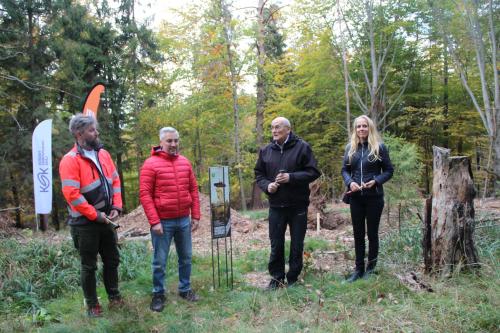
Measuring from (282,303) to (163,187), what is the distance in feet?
5.44

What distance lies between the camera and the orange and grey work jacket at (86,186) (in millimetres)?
3307

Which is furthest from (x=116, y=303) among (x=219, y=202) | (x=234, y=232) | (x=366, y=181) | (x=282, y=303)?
(x=234, y=232)

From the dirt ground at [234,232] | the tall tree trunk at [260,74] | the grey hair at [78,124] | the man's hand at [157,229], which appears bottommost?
the dirt ground at [234,232]

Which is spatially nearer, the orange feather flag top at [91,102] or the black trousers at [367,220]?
the black trousers at [367,220]

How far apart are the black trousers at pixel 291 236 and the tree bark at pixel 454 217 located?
1441mm

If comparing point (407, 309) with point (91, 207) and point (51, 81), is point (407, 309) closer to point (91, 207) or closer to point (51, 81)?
point (91, 207)

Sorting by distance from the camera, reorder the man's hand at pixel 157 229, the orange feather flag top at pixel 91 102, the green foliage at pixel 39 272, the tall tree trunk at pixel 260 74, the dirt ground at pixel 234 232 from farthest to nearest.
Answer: the tall tree trunk at pixel 260 74, the dirt ground at pixel 234 232, the orange feather flag top at pixel 91 102, the green foliage at pixel 39 272, the man's hand at pixel 157 229

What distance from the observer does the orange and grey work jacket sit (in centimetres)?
331

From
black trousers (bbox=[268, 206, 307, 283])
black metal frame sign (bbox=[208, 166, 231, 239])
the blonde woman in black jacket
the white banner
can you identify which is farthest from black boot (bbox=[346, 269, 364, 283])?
the white banner

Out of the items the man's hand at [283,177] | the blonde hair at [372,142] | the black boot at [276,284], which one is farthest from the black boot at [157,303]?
the blonde hair at [372,142]

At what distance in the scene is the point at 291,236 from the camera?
13.8 ft

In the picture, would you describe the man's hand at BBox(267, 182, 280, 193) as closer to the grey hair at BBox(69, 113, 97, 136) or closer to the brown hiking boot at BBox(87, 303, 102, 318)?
the grey hair at BBox(69, 113, 97, 136)

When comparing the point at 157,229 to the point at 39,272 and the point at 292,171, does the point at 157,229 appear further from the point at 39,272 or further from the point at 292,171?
the point at 39,272

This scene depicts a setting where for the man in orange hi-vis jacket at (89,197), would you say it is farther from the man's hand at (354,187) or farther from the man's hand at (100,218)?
the man's hand at (354,187)
